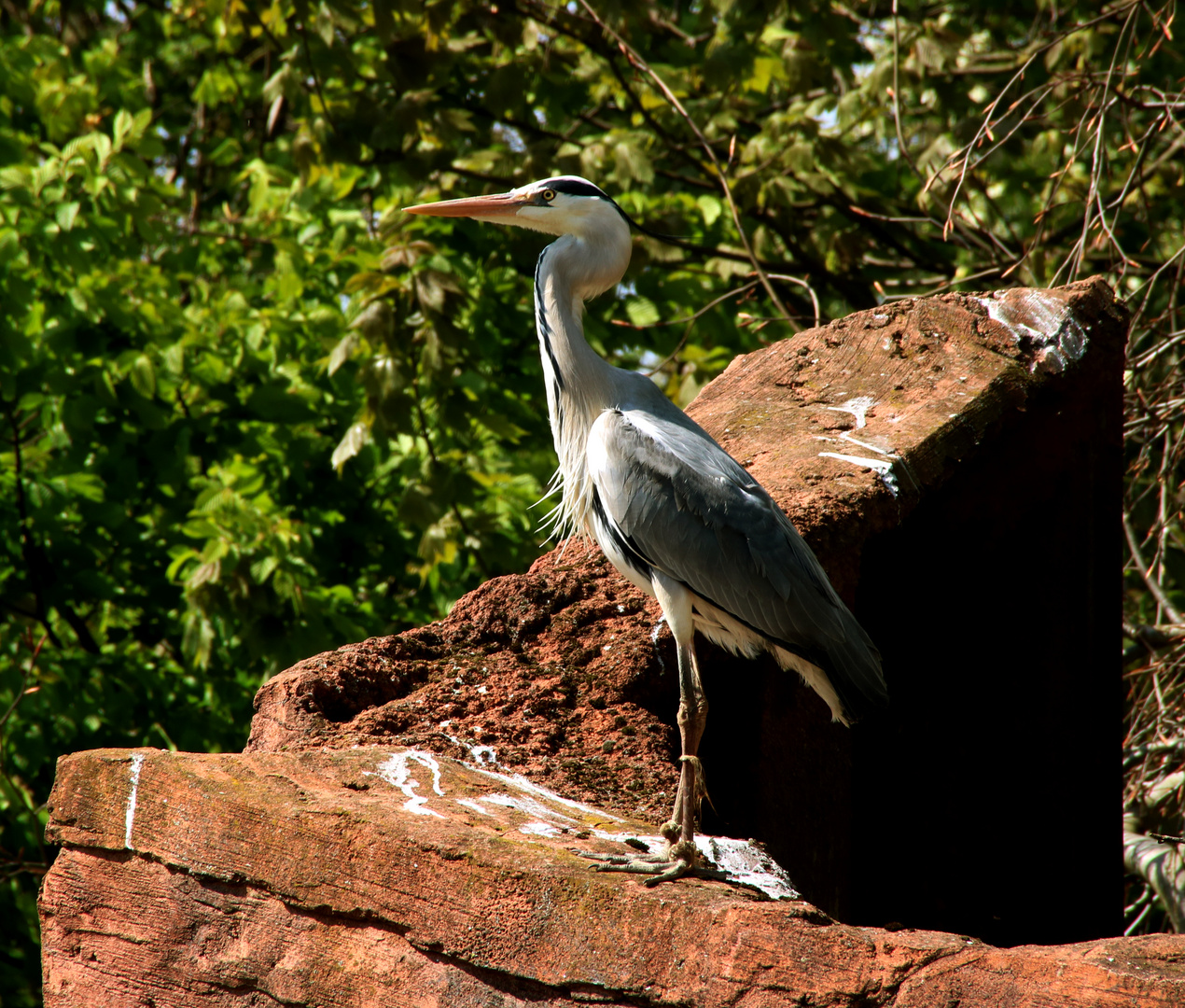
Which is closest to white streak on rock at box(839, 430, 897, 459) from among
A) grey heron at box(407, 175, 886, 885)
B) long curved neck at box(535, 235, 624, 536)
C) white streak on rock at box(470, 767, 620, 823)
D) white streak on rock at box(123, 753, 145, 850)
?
grey heron at box(407, 175, 886, 885)

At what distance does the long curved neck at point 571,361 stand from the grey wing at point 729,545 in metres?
0.31

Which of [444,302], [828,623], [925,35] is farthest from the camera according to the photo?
[925,35]

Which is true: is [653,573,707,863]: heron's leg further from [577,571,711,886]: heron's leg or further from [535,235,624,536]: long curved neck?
[535,235,624,536]: long curved neck

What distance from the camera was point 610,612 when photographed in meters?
3.98

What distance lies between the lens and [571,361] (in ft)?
13.0

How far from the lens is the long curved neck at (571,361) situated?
3.95 meters

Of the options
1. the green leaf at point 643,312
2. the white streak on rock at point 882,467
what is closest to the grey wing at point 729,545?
the white streak on rock at point 882,467

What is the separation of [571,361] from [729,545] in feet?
2.95

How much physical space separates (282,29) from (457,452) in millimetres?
2557

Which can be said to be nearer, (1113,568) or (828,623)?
(828,623)

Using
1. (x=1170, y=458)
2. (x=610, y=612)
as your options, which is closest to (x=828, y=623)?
(x=610, y=612)

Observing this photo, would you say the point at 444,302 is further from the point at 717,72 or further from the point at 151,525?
the point at 151,525

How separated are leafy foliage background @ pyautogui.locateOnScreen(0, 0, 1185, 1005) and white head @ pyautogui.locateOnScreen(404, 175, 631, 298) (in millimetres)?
1735

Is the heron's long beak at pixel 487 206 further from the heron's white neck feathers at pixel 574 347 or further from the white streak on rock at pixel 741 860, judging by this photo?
the white streak on rock at pixel 741 860
